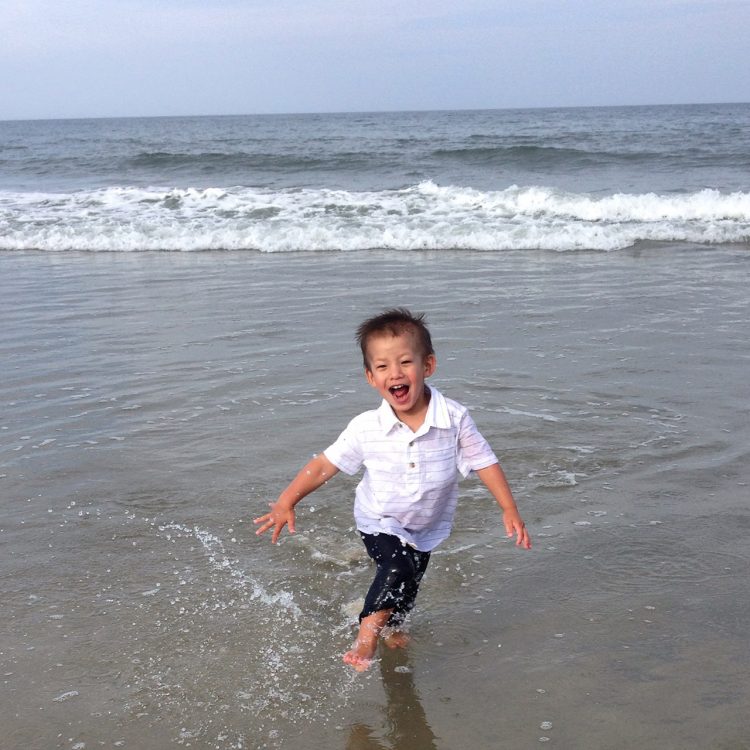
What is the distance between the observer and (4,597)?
3.58 m

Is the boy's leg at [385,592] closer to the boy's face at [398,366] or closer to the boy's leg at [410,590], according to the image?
the boy's leg at [410,590]

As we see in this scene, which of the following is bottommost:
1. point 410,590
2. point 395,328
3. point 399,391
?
point 410,590

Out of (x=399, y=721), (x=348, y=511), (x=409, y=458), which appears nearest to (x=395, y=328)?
(x=409, y=458)

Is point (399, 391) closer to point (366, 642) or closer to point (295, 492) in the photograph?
point (295, 492)

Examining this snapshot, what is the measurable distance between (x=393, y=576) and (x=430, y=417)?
0.54 meters

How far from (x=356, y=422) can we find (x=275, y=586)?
2.92ft

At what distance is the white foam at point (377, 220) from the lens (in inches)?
506

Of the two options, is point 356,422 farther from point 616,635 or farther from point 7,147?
point 7,147

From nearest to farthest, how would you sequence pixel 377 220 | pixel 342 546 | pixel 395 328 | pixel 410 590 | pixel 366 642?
pixel 395 328, pixel 366 642, pixel 410 590, pixel 342 546, pixel 377 220

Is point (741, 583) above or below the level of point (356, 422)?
below

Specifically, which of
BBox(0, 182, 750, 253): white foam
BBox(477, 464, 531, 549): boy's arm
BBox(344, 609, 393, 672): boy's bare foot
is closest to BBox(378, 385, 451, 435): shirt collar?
BBox(477, 464, 531, 549): boy's arm

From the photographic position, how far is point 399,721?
2.82m

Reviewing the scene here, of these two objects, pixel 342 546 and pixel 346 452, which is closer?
pixel 346 452

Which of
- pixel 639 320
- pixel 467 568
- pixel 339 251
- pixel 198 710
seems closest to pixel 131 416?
pixel 467 568
